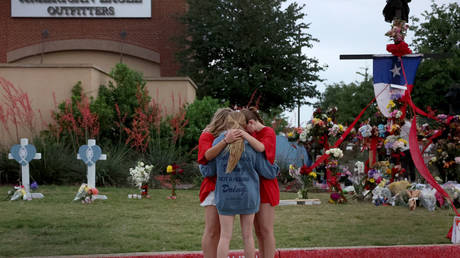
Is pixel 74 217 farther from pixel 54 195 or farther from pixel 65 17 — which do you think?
pixel 65 17

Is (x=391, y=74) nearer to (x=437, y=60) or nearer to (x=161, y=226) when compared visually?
(x=161, y=226)

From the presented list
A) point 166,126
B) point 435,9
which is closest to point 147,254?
point 166,126

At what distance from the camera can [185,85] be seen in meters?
18.5

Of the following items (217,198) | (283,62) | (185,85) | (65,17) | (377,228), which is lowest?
(377,228)

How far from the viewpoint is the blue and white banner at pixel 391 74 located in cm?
1102

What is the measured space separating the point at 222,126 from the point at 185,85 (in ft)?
44.4

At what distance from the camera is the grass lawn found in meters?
6.30

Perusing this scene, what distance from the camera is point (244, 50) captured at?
25.7 meters

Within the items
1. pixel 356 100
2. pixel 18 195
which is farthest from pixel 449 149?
pixel 356 100

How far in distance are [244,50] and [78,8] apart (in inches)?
332

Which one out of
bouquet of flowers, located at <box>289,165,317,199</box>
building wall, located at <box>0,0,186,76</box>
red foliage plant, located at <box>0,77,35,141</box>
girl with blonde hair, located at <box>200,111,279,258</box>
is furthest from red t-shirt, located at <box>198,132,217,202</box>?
building wall, located at <box>0,0,186,76</box>

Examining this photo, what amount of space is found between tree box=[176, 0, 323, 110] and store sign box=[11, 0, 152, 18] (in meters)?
2.86

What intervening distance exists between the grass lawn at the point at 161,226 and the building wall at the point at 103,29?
1794cm

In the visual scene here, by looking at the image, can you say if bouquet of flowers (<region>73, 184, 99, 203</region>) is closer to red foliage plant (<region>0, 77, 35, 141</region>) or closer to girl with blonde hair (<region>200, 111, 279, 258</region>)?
red foliage plant (<region>0, 77, 35, 141</region>)
